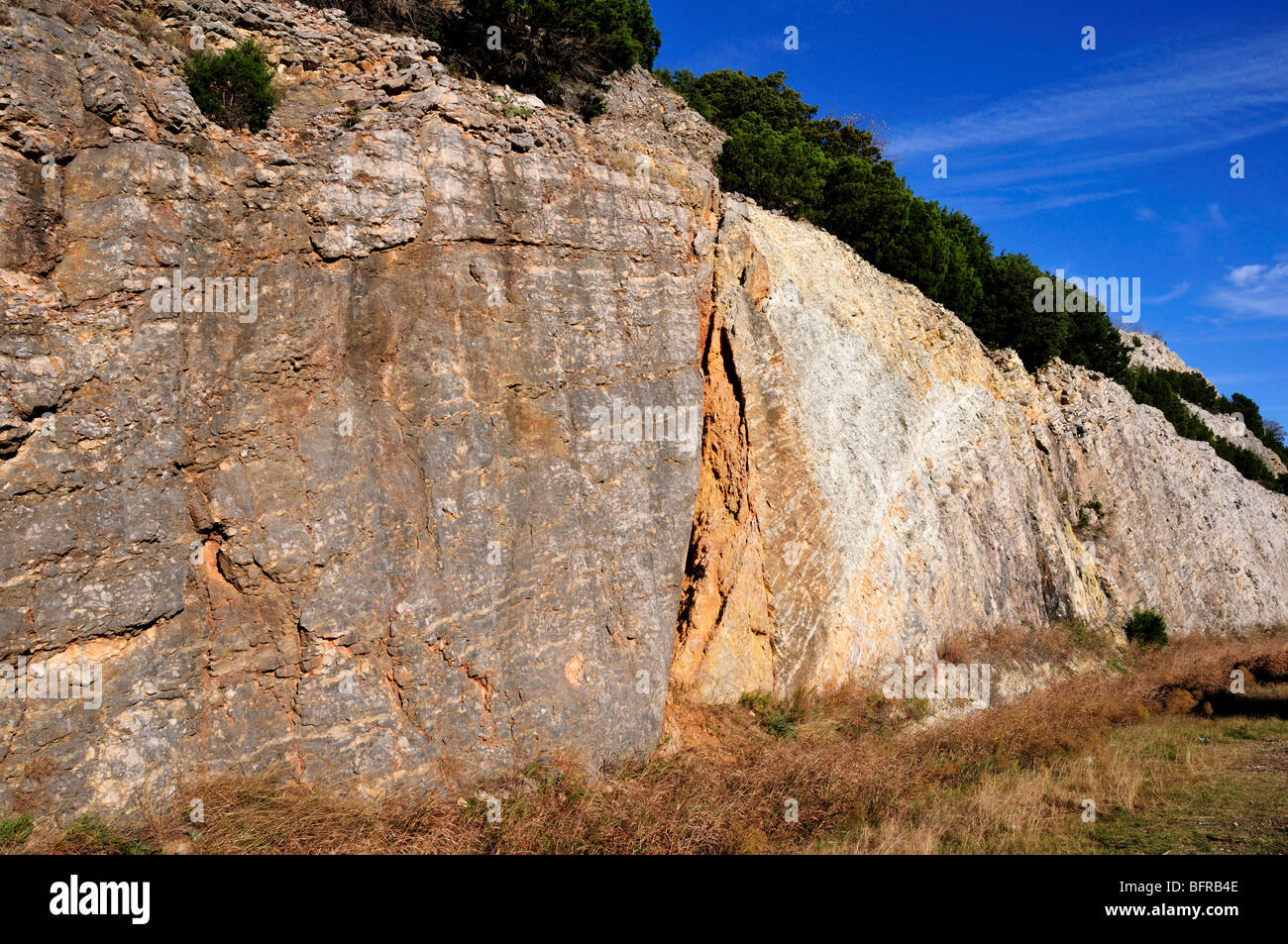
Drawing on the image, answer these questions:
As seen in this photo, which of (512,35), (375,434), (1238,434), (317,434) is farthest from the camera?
(1238,434)

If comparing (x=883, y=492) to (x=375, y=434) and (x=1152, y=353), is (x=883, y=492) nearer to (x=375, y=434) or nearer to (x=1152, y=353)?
(x=375, y=434)

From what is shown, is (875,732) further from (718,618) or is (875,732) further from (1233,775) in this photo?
(1233,775)

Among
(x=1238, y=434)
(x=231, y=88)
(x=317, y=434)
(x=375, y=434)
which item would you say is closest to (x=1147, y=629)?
(x=375, y=434)

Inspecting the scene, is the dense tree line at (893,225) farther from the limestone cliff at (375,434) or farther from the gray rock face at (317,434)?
the gray rock face at (317,434)

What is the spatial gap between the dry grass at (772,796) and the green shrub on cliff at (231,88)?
771 centimetres

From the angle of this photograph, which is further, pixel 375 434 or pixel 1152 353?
pixel 1152 353

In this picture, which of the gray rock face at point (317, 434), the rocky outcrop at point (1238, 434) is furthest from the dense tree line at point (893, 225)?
the gray rock face at point (317, 434)

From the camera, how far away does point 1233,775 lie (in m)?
11.3

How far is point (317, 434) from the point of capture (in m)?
8.10

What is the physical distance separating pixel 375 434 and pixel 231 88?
4913mm

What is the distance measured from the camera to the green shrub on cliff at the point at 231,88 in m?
8.95

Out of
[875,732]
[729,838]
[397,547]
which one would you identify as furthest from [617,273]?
[875,732]

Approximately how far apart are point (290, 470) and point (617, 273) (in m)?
5.24
